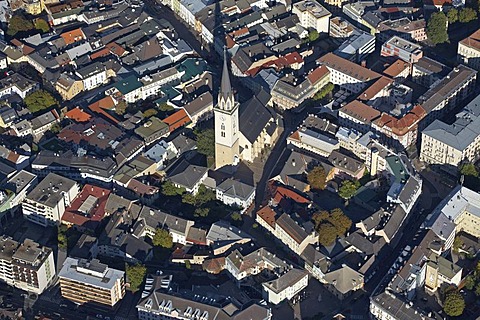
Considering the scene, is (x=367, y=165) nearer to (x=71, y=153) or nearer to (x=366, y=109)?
(x=366, y=109)

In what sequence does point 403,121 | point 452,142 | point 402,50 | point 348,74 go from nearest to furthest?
point 452,142, point 403,121, point 348,74, point 402,50

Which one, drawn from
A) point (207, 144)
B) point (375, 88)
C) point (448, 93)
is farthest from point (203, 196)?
point (448, 93)

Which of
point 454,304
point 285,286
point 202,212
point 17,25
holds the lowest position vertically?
point 454,304

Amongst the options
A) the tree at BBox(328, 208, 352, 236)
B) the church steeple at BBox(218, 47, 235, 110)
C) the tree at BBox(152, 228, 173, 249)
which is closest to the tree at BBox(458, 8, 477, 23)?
the church steeple at BBox(218, 47, 235, 110)

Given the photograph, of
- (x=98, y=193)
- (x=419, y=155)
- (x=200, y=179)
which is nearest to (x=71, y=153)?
(x=98, y=193)

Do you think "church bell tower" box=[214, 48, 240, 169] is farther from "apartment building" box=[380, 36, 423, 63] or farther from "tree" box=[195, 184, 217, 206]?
"apartment building" box=[380, 36, 423, 63]

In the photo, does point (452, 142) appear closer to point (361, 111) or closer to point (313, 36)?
point (361, 111)
